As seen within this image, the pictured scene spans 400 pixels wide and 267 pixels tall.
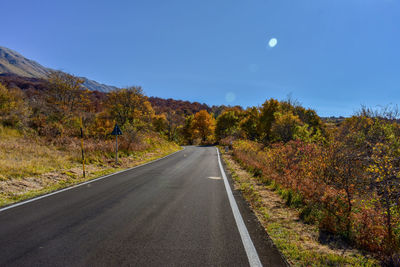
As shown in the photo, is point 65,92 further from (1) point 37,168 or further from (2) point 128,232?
(2) point 128,232

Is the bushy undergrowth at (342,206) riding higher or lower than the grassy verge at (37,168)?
higher

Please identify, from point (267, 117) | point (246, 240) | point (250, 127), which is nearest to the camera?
point (246, 240)

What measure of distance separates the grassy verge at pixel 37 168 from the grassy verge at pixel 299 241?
22.0ft

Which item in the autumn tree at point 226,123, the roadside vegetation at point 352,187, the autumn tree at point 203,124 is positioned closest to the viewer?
the roadside vegetation at point 352,187

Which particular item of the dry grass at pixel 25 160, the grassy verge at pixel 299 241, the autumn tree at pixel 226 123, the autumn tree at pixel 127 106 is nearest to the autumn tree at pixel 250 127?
the autumn tree at pixel 226 123

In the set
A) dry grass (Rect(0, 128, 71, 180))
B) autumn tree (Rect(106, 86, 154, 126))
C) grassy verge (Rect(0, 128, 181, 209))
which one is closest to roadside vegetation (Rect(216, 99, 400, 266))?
grassy verge (Rect(0, 128, 181, 209))

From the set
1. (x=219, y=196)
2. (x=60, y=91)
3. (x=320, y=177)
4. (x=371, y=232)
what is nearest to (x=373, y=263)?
(x=371, y=232)

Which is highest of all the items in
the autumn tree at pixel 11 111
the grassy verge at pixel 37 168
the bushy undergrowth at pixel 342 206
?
the autumn tree at pixel 11 111

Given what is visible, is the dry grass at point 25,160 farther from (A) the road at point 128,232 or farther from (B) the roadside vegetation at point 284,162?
(A) the road at point 128,232

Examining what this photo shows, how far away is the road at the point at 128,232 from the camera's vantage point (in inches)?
109

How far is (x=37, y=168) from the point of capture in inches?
352

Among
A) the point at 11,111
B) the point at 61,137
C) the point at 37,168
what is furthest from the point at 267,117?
the point at 11,111

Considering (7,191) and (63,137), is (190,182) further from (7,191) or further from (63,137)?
(63,137)

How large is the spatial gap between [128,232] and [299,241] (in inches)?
118
